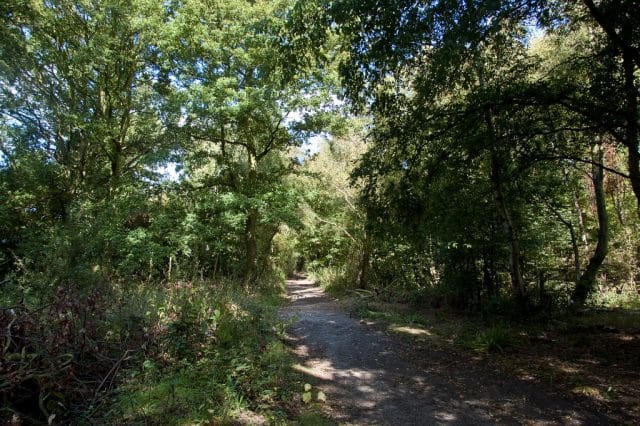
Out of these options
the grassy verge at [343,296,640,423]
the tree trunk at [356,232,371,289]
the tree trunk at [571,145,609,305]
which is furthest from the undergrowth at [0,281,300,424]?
the tree trunk at [356,232,371,289]

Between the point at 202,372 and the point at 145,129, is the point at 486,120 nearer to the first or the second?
the point at 202,372

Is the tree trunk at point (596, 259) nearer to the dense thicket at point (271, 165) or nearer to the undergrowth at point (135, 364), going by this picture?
the dense thicket at point (271, 165)

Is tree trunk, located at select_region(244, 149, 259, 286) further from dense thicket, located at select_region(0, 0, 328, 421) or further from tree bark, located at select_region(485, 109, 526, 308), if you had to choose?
tree bark, located at select_region(485, 109, 526, 308)

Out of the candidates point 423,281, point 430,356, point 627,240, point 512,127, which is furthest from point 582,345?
point 627,240

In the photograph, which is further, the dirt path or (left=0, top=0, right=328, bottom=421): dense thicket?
(left=0, top=0, right=328, bottom=421): dense thicket

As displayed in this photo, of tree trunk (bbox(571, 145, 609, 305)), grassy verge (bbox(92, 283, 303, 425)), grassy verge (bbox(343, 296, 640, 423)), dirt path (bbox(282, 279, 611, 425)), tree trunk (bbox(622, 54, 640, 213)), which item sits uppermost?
tree trunk (bbox(622, 54, 640, 213))

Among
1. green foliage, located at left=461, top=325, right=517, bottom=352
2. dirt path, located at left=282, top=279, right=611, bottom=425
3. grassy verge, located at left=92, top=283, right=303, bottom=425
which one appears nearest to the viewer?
grassy verge, located at left=92, top=283, right=303, bottom=425

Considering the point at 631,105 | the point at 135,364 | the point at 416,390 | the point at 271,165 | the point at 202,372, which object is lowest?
the point at 416,390

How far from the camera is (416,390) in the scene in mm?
5082

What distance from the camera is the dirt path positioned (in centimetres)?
422

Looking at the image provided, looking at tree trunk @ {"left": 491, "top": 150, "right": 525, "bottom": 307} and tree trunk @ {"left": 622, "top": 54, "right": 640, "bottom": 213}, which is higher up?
tree trunk @ {"left": 622, "top": 54, "right": 640, "bottom": 213}

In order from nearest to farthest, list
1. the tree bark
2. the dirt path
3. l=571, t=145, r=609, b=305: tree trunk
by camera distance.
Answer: the dirt path
the tree bark
l=571, t=145, r=609, b=305: tree trunk

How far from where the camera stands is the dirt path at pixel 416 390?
4223mm

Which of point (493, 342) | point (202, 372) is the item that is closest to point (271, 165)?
point (493, 342)
